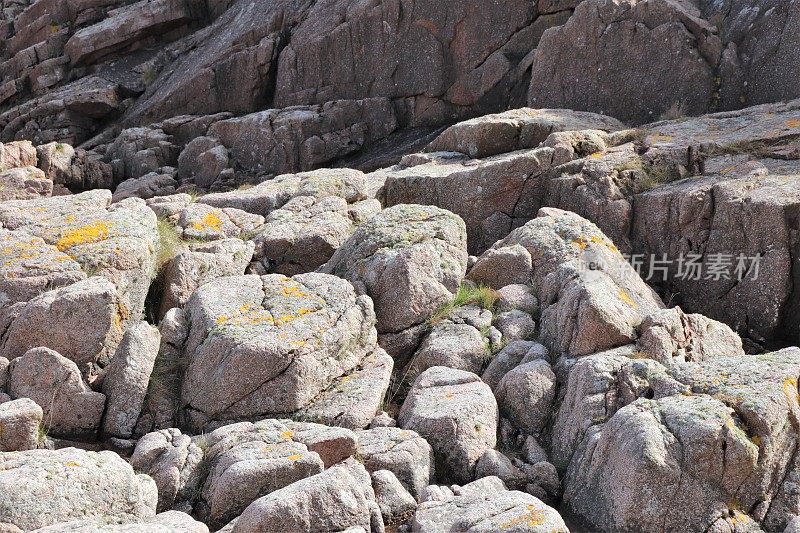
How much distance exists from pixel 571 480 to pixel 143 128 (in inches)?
994

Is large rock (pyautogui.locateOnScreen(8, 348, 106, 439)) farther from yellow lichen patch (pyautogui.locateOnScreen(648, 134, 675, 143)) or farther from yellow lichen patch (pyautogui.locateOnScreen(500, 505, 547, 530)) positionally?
yellow lichen patch (pyautogui.locateOnScreen(648, 134, 675, 143))

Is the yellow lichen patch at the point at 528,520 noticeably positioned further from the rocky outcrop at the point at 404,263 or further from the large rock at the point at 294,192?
the large rock at the point at 294,192

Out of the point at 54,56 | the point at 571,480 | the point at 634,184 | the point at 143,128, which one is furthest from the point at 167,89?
the point at 571,480

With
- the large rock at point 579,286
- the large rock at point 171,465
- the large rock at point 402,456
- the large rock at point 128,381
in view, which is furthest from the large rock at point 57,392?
the large rock at point 579,286

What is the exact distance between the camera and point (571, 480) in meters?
10.4

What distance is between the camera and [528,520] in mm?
8523

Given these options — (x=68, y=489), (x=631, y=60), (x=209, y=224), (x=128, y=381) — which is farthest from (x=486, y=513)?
(x=631, y=60)

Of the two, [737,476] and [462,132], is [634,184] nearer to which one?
[462,132]

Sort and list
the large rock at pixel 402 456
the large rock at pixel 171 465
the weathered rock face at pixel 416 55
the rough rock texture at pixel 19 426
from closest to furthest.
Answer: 1. the large rock at pixel 171 465
2. the rough rock texture at pixel 19 426
3. the large rock at pixel 402 456
4. the weathered rock face at pixel 416 55

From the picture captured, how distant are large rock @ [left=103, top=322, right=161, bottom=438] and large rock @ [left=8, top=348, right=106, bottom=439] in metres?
0.18

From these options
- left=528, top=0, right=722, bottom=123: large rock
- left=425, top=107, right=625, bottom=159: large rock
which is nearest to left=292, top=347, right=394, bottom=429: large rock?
left=425, top=107, right=625, bottom=159: large rock

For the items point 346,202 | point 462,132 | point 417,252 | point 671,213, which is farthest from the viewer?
point 462,132

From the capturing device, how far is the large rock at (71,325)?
12000 mm

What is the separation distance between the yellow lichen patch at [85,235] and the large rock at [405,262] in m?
3.42
